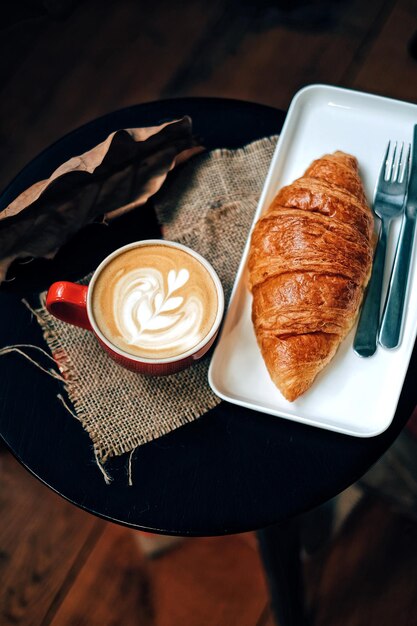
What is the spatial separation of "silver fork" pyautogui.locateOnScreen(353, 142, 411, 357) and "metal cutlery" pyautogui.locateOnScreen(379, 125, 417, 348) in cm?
1

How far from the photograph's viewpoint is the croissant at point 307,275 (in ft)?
3.25

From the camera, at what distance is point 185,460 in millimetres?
997

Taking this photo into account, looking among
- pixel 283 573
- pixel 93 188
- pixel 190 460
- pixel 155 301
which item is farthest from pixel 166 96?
pixel 283 573

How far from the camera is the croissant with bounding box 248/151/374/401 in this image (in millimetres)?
989

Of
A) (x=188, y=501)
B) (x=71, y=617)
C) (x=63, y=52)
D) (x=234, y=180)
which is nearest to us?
(x=188, y=501)

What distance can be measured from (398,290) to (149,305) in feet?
1.37

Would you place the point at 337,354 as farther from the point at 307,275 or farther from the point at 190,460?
the point at 190,460

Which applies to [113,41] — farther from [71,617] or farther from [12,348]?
[71,617]

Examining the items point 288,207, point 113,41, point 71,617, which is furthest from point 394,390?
point 113,41

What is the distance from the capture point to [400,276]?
1.08 m

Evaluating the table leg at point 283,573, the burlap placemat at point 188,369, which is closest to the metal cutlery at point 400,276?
the burlap placemat at point 188,369

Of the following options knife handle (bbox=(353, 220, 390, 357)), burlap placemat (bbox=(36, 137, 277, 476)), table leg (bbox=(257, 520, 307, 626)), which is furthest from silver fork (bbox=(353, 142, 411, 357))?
table leg (bbox=(257, 520, 307, 626))

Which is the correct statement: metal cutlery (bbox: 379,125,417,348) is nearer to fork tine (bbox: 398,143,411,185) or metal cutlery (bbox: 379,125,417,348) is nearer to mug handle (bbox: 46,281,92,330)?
fork tine (bbox: 398,143,411,185)

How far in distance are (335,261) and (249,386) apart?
24 cm
